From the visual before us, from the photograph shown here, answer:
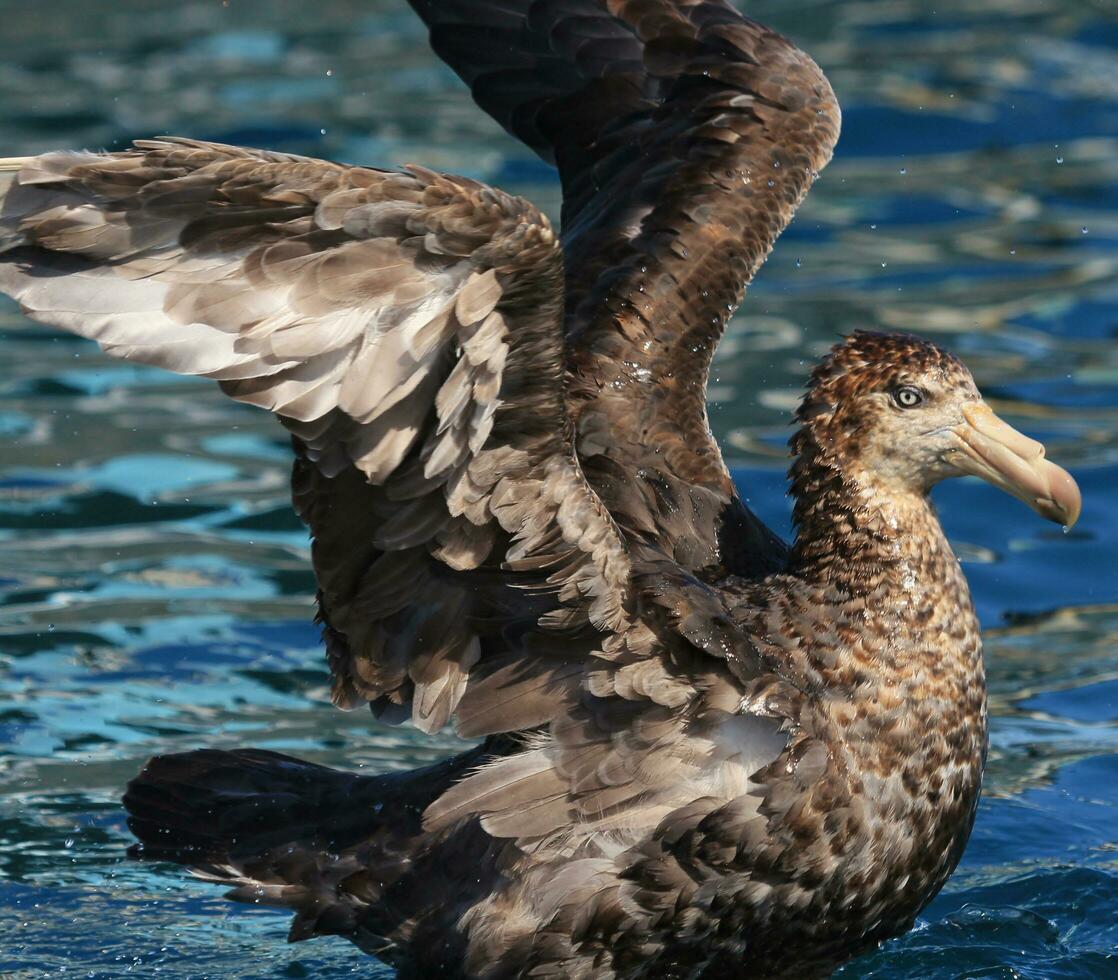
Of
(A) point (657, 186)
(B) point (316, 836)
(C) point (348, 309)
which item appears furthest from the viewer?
(A) point (657, 186)

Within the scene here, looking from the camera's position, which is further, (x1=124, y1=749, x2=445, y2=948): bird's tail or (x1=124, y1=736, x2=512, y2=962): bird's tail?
(x1=124, y1=749, x2=445, y2=948): bird's tail

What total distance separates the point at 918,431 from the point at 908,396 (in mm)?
82

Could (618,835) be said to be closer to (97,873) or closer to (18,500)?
(97,873)

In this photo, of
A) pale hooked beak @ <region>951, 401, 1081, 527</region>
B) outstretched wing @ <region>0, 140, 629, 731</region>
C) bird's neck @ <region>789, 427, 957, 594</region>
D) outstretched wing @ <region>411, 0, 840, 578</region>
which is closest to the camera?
outstretched wing @ <region>0, 140, 629, 731</region>

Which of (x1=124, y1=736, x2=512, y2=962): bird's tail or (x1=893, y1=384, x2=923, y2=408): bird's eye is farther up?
(x1=893, y1=384, x2=923, y2=408): bird's eye

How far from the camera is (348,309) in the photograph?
4.15 meters

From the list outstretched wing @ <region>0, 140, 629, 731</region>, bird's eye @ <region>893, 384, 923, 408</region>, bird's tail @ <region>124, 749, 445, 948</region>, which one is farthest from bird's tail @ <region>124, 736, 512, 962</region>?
bird's eye @ <region>893, 384, 923, 408</region>

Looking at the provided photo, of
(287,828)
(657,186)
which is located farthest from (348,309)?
(657,186)

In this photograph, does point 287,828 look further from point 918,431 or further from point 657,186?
point 657,186

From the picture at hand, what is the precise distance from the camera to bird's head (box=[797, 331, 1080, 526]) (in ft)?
15.9

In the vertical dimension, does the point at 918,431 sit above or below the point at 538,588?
above

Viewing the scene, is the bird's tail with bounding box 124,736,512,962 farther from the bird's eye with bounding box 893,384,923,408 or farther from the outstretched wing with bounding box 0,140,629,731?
the bird's eye with bounding box 893,384,923,408

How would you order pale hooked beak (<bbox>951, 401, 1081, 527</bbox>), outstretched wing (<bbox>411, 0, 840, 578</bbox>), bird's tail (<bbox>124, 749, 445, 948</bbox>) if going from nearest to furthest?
pale hooked beak (<bbox>951, 401, 1081, 527</bbox>)
bird's tail (<bbox>124, 749, 445, 948</bbox>)
outstretched wing (<bbox>411, 0, 840, 578</bbox>)

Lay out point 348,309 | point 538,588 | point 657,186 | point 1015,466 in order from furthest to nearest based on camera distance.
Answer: point 657,186 < point 1015,466 < point 538,588 < point 348,309
